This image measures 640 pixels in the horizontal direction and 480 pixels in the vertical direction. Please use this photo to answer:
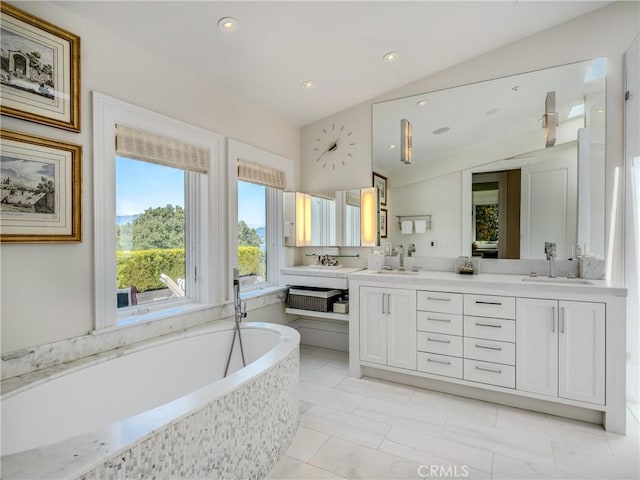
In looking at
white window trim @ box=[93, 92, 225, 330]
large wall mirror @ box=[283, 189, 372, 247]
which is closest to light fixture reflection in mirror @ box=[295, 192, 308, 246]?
large wall mirror @ box=[283, 189, 372, 247]

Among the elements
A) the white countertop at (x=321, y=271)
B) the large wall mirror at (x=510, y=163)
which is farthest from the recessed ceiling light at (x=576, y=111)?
the white countertop at (x=321, y=271)

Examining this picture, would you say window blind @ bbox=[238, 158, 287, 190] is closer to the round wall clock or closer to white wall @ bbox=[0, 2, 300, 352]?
the round wall clock

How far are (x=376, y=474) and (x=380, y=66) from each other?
3.05 m

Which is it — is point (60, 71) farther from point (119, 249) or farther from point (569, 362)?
point (569, 362)

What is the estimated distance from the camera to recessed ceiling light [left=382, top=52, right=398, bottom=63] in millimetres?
2737

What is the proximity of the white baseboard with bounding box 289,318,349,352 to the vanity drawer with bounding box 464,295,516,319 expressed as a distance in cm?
146

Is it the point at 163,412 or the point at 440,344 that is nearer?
the point at 163,412

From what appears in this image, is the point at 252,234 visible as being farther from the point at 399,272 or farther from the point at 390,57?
the point at 390,57

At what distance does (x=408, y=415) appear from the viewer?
2342mm

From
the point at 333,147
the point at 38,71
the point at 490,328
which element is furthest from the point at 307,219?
the point at 38,71

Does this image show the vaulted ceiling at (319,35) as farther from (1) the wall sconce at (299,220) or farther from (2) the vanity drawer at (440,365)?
(2) the vanity drawer at (440,365)

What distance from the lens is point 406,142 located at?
329 cm

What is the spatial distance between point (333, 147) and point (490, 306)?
91.0 inches

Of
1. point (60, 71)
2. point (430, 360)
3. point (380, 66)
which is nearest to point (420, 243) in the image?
point (430, 360)
